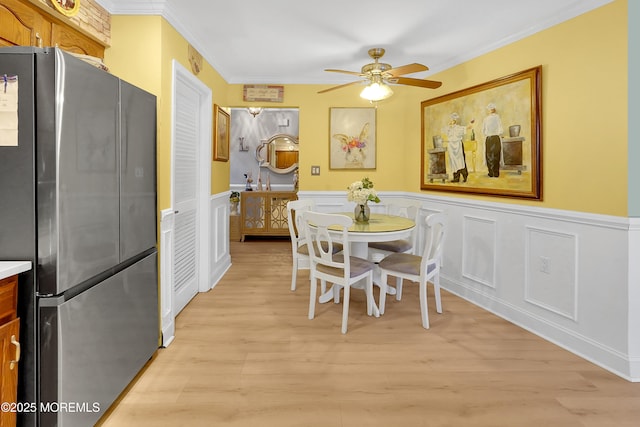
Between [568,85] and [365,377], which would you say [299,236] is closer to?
[365,377]

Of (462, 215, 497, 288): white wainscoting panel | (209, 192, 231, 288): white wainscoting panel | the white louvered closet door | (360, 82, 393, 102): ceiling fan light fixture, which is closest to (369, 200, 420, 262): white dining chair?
(462, 215, 497, 288): white wainscoting panel

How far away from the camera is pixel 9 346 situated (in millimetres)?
1342

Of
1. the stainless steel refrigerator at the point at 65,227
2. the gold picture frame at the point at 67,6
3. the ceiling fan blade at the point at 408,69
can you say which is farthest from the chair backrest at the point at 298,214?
the gold picture frame at the point at 67,6

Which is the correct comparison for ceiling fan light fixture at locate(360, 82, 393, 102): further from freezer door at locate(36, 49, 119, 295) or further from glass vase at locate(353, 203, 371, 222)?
freezer door at locate(36, 49, 119, 295)

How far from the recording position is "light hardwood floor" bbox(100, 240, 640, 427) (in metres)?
1.88

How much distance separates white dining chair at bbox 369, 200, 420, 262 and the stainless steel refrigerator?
8.53 ft

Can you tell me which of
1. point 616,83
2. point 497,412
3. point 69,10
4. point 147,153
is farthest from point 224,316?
point 616,83

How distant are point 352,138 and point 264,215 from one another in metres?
2.75

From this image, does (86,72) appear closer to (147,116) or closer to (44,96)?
(44,96)

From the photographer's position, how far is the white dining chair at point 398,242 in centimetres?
381

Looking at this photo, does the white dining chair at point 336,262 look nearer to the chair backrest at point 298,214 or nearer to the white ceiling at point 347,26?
the chair backrest at point 298,214

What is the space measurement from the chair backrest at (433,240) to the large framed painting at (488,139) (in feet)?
2.45

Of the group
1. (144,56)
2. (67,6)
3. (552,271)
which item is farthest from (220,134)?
(552,271)

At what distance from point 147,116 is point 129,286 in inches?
40.6
